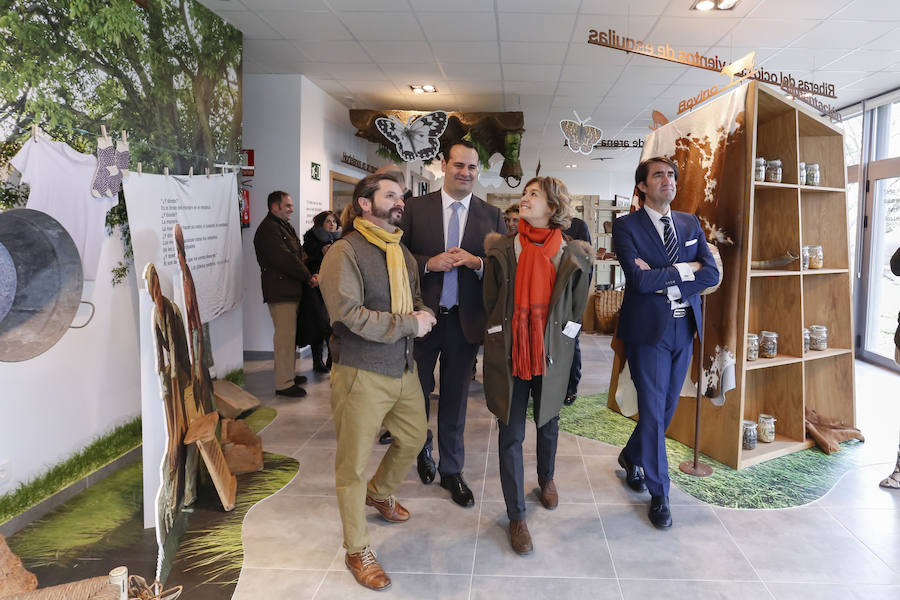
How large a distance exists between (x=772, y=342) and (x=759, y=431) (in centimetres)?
60

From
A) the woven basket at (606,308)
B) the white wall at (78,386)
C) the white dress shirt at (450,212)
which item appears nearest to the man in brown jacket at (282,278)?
the white wall at (78,386)

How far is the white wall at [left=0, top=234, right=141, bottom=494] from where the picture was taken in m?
2.72

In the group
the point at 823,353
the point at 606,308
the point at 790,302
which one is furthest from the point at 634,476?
the point at 606,308

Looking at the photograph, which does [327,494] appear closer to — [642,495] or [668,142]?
[642,495]

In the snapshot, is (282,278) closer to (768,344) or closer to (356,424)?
(356,424)

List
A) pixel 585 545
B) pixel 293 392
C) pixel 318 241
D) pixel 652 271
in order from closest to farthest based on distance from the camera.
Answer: pixel 585 545
pixel 652 271
pixel 293 392
pixel 318 241

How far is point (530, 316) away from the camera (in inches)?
96.9

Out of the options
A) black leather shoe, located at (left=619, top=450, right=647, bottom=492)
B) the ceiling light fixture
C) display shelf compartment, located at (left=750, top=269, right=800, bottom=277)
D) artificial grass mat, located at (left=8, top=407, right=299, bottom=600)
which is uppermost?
the ceiling light fixture

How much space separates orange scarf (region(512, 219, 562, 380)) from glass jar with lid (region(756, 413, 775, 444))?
2.10m

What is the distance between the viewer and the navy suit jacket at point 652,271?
2.76 m

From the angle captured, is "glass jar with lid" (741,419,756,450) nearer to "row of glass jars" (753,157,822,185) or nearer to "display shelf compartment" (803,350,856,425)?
"display shelf compartment" (803,350,856,425)

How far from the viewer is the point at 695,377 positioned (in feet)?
11.3

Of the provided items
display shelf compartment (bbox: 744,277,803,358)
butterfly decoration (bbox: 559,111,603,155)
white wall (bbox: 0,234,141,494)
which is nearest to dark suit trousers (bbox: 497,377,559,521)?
display shelf compartment (bbox: 744,277,803,358)

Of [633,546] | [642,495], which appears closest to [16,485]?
[633,546]
